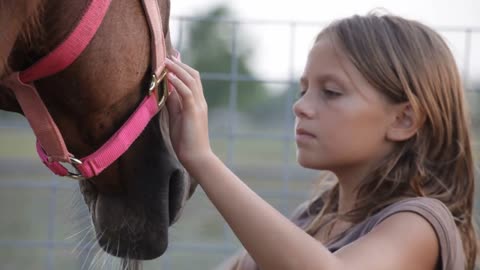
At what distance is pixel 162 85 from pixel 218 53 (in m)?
2.53

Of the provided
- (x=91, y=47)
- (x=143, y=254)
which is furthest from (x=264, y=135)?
(x=91, y=47)

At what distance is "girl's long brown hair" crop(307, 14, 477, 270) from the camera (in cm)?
183

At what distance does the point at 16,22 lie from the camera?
1389 millimetres

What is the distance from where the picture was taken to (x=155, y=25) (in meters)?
1.54

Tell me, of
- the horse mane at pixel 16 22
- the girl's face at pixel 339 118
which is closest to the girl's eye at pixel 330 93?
the girl's face at pixel 339 118

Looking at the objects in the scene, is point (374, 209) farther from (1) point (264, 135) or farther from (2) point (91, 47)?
(1) point (264, 135)

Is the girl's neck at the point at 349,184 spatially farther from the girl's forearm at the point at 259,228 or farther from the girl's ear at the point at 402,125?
the girl's forearm at the point at 259,228

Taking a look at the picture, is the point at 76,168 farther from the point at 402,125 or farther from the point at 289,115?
the point at 289,115

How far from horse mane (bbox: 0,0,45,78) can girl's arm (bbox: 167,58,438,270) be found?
0.88ft

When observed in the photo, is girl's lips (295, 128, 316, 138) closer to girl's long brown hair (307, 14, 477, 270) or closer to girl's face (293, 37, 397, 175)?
girl's face (293, 37, 397, 175)

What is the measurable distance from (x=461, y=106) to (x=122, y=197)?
77cm

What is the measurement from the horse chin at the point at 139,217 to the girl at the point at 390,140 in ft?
0.87

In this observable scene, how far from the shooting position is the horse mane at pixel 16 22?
1379 millimetres

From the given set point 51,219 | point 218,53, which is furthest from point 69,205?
point 218,53
